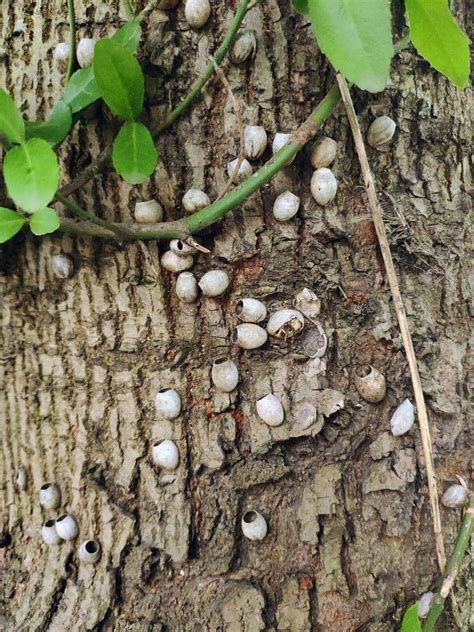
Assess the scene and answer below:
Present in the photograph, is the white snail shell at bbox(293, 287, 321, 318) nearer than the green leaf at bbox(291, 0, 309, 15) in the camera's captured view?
No

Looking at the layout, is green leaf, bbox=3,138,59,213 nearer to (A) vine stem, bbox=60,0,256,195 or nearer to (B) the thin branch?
(A) vine stem, bbox=60,0,256,195

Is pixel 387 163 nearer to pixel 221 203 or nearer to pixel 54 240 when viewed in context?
pixel 221 203

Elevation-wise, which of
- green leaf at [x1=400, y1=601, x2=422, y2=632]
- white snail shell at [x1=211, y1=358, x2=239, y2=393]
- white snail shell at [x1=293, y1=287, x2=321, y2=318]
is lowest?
green leaf at [x1=400, y1=601, x2=422, y2=632]

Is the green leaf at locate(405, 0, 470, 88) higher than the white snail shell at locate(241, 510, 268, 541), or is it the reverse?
the green leaf at locate(405, 0, 470, 88)

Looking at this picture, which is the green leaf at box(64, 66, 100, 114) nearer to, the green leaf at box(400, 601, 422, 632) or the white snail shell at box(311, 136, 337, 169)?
the white snail shell at box(311, 136, 337, 169)

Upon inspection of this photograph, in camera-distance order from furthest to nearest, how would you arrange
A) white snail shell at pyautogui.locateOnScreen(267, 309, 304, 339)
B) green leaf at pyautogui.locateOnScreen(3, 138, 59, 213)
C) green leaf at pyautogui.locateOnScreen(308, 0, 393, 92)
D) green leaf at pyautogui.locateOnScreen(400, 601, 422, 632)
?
white snail shell at pyautogui.locateOnScreen(267, 309, 304, 339) → green leaf at pyautogui.locateOnScreen(400, 601, 422, 632) → green leaf at pyautogui.locateOnScreen(3, 138, 59, 213) → green leaf at pyautogui.locateOnScreen(308, 0, 393, 92)

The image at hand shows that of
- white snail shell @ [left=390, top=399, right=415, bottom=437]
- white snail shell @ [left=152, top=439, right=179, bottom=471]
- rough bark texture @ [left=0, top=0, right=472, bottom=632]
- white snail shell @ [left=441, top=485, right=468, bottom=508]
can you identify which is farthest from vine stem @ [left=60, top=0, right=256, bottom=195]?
white snail shell @ [left=441, top=485, right=468, bottom=508]

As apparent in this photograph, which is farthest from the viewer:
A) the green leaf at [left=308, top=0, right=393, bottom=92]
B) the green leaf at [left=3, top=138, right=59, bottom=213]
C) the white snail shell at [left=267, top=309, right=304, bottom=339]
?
the white snail shell at [left=267, top=309, right=304, bottom=339]

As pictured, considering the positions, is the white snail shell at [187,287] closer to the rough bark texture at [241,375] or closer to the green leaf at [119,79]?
the rough bark texture at [241,375]
